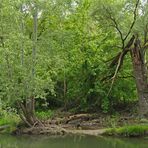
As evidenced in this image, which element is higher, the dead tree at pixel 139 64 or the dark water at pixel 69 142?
the dead tree at pixel 139 64

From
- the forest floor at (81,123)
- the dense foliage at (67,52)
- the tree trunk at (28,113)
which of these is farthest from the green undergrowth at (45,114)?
the tree trunk at (28,113)

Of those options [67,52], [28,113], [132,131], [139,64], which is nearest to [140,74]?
[139,64]

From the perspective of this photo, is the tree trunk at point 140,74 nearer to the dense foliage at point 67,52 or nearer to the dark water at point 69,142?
the dense foliage at point 67,52

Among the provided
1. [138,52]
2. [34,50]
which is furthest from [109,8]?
[34,50]

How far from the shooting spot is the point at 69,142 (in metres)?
19.4

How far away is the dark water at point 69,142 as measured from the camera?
18.2 meters

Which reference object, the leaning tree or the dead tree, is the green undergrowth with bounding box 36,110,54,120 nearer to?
the leaning tree

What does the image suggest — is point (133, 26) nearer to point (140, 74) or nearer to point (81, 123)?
point (140, 74)

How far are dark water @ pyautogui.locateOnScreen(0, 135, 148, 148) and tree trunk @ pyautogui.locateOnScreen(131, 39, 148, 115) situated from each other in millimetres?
5199

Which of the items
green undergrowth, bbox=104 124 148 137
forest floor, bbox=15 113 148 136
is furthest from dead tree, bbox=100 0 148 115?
green undergrowth, bbox=104 124 148 137

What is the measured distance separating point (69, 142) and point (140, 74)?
26.3ft

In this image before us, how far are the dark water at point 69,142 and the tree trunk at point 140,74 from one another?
205 inches

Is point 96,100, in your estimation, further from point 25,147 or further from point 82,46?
point 25,147

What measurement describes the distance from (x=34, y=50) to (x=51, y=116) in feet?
19.1
